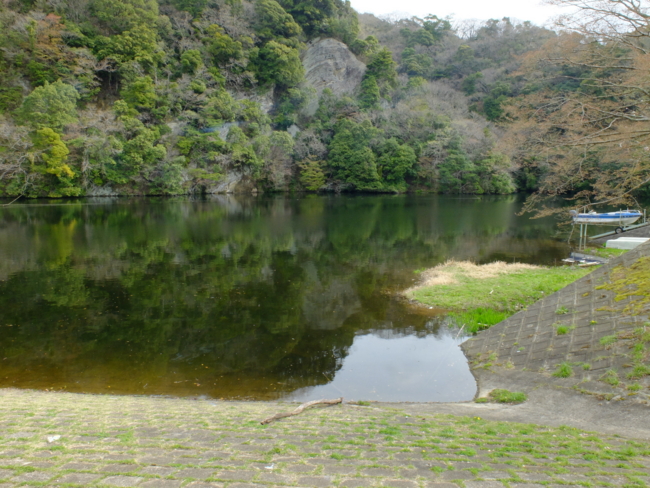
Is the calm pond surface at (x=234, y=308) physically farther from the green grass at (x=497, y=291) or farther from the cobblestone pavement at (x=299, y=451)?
the cobblestone pavement at (x=299, y=451)

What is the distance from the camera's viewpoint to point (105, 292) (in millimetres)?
14109

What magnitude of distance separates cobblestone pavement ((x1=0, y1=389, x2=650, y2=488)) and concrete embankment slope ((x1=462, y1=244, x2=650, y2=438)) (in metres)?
A: 1.24

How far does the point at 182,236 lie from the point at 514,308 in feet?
59.5

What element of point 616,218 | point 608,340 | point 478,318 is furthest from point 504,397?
point 616,218

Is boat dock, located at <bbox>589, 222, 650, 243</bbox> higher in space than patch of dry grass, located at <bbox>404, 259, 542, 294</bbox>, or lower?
higher

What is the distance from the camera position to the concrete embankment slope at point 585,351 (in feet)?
19.4

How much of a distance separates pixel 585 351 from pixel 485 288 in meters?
6.36

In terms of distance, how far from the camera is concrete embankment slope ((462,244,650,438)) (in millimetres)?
5902

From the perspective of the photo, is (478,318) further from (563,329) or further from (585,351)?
(585,351)

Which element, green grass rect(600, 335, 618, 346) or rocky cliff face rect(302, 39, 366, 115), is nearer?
green grass rect(600, 335, 618, 346)

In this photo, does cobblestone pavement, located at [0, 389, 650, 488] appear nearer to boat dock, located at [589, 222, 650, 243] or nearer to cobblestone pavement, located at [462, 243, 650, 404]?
cobblestone pavement, located at [462, 243, 650, 404]

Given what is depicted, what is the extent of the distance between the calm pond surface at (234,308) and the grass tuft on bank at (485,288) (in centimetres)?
71

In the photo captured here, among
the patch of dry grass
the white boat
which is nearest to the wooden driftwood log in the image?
the patch of dry grass

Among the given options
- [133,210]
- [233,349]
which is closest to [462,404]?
[233,349]
